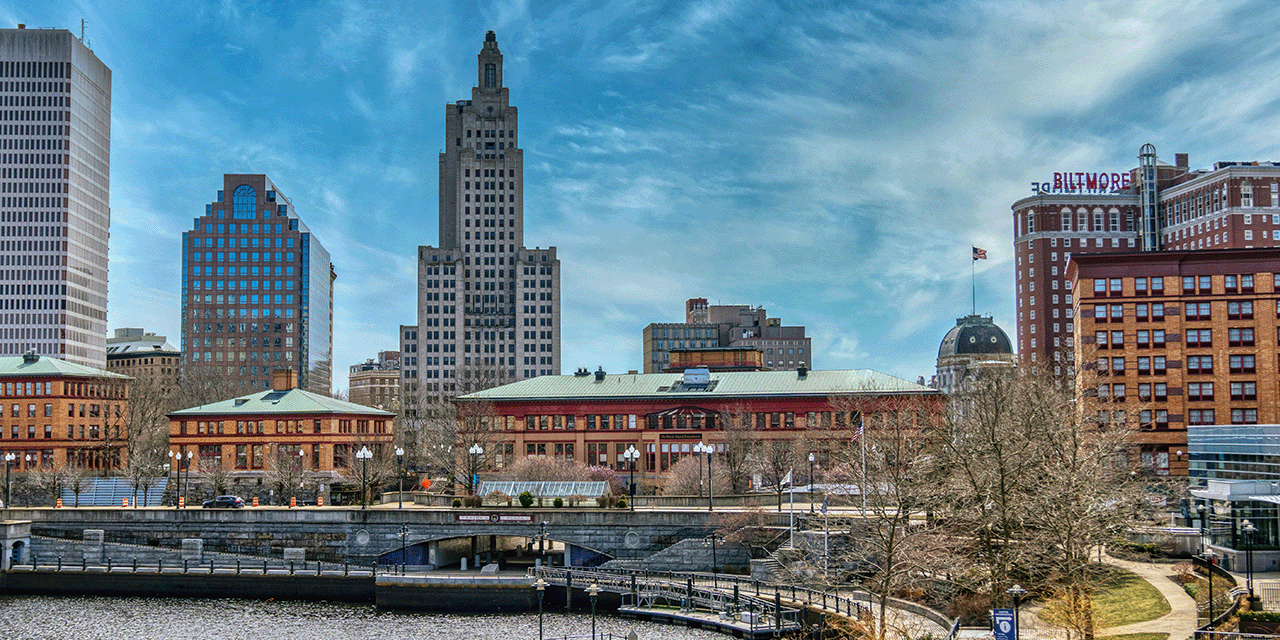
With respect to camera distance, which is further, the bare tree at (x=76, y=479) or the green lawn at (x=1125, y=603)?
the bare tree at (x=76, y=479)

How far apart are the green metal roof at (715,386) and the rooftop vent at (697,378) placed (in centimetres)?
57

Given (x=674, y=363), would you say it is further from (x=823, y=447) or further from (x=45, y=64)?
(x=45, y=64)

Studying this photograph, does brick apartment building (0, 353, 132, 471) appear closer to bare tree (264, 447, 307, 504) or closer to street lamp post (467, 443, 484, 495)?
bare tree (264, 447, 307, 504)

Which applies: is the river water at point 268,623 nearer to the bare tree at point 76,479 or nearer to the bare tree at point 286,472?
the bare tree at point 286,472

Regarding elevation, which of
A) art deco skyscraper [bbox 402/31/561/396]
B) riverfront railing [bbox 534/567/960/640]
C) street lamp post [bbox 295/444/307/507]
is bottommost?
riverfront railing [bbox 534/567/960/640]

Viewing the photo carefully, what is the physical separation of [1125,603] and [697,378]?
63996 mm

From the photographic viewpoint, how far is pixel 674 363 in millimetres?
131875

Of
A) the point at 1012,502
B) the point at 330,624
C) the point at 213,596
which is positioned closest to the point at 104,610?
the point at 213,596

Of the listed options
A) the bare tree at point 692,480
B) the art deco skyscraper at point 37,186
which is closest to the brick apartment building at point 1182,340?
the bare tree at point 692,480

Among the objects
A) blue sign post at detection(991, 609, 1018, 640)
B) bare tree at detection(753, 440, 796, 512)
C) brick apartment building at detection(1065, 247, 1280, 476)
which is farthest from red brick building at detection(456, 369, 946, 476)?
blue sign post at detection(991, 609, 1018, 640)

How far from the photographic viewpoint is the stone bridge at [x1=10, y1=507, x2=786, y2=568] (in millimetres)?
69062

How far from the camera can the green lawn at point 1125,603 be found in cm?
4444

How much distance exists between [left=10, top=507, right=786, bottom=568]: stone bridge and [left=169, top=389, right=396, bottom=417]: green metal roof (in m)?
30.5

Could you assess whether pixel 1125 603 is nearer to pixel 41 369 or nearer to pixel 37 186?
pixel 41 369
